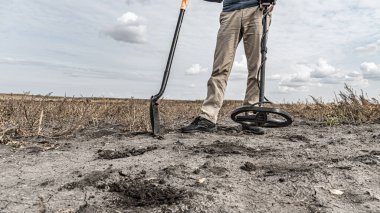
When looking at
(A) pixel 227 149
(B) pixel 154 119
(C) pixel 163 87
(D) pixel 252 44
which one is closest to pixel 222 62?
(D) pixel 252 44

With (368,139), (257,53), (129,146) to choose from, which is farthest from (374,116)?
(129,146)

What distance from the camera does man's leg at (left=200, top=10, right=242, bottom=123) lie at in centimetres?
418

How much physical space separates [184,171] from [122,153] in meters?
0.78

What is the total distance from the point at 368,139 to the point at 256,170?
180 centimetres

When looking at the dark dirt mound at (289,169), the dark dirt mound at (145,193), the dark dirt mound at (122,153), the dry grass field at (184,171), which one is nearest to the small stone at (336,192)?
the dry grass field at (184,171)

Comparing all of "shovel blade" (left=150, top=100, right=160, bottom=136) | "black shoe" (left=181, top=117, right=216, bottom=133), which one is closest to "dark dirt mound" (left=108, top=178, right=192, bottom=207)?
"shovel blade" (left=150, top=100, right=160, bottom=136)

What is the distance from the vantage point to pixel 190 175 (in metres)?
2.45

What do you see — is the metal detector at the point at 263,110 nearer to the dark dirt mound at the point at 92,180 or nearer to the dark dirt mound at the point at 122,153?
the dark dirt mound at the point at 122,153

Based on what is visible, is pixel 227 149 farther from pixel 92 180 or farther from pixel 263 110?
pixel 92 180

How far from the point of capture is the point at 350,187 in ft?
7.49

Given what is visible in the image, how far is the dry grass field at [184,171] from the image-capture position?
2037mm

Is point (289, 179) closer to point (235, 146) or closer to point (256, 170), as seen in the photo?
point (256, 170)

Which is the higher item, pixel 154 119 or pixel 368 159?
pixel 154 119

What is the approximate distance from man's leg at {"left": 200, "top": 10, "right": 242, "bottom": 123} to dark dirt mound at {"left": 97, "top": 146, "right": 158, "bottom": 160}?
113 cm
